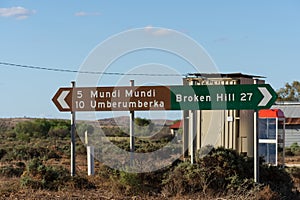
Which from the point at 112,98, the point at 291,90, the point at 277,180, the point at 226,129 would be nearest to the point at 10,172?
the point at 112,98

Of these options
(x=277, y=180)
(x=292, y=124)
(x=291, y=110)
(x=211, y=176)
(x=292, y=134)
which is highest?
(x=291, y=110)

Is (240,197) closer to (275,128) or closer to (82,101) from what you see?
(82,101)

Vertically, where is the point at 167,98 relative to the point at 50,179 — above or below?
above

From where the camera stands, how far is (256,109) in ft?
46.6

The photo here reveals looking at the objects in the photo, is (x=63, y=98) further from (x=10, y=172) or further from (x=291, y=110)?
(x=291, y=110)

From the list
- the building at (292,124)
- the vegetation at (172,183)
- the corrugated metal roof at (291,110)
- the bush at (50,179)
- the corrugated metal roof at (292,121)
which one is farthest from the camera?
the corrugated metal roof at (291,110)

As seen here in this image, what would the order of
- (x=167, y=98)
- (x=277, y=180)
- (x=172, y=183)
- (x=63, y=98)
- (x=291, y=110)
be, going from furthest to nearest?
(x=291, y=110) < (x=277, y=180) < (x=63, y=98) < (x=167, y=98) < (x=172, y=183)

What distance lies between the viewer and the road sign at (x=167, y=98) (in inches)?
558

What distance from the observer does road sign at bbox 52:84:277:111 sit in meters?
14.2

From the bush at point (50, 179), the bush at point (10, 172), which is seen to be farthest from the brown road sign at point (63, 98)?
the bush at point (10, 172)

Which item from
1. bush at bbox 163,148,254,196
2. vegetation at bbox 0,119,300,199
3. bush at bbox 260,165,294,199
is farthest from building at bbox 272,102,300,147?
bush at bbox 163,148,254,196

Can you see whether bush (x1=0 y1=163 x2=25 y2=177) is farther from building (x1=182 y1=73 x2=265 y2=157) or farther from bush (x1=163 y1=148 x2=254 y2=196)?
bush (x1=163 y1=148 x2=254 y2=196)

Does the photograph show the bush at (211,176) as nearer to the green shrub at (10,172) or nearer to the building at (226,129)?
the building at (226,129)

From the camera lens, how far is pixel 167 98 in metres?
15.0
